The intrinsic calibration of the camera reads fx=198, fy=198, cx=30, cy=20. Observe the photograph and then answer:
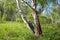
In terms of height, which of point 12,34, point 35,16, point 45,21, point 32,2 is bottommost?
point 45,21

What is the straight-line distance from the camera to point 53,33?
28.5 feet

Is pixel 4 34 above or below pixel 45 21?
above

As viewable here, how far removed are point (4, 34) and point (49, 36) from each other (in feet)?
6.67

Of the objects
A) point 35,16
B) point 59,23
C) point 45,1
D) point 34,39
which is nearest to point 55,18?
point 59,23

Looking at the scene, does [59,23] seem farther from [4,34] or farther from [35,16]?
[4,34]

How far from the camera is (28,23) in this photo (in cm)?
877

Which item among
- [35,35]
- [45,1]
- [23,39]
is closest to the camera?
[23,39]

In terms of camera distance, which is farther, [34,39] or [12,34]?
[12,34]

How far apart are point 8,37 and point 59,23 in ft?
14.0

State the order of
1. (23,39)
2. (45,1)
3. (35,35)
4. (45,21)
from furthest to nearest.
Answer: (45,21), (45,1), (35,35), (23,39)

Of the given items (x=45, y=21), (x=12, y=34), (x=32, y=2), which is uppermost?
(x=32, y=2)

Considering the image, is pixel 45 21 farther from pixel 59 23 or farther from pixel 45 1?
pixel 45 1

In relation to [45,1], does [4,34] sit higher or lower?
lower

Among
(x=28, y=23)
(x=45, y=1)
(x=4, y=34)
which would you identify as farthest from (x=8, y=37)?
(x=45, y=1)
